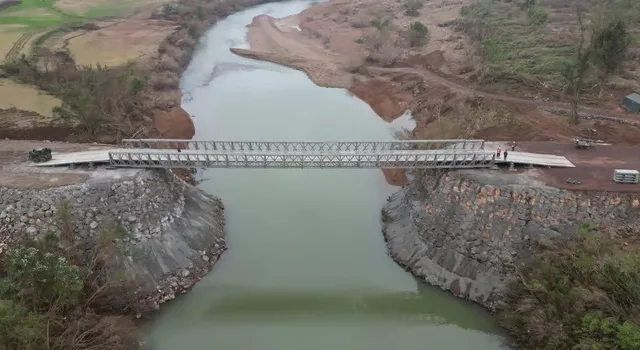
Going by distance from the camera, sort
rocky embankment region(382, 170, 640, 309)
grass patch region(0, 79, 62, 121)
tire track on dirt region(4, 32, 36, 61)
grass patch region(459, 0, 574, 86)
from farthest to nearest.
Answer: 1. tire track on dirt region(4, 32, 36, 61)
2. grass patch region(459, 0, 574, 86)
3. grass patch region(0, 79, 62, 121)
4. rocky embankment region(382, 170, 640, 309)

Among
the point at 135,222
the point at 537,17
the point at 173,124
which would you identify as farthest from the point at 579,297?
the point at 537,17

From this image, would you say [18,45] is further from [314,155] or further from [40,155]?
[314,155]

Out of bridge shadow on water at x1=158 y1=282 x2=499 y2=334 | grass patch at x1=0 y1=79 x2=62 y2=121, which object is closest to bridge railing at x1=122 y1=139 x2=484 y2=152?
bridge shadow on water at x1=158 y1=282 x2=499 y2=334

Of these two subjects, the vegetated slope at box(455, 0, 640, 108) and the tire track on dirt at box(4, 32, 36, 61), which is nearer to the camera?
the vegetated slope at box(455, 0, 640, 108)

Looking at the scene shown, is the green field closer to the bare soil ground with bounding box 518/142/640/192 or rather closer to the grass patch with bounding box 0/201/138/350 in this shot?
the grass patch with bounding box 0/201/138/350

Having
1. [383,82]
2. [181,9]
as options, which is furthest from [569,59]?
[181,9]
